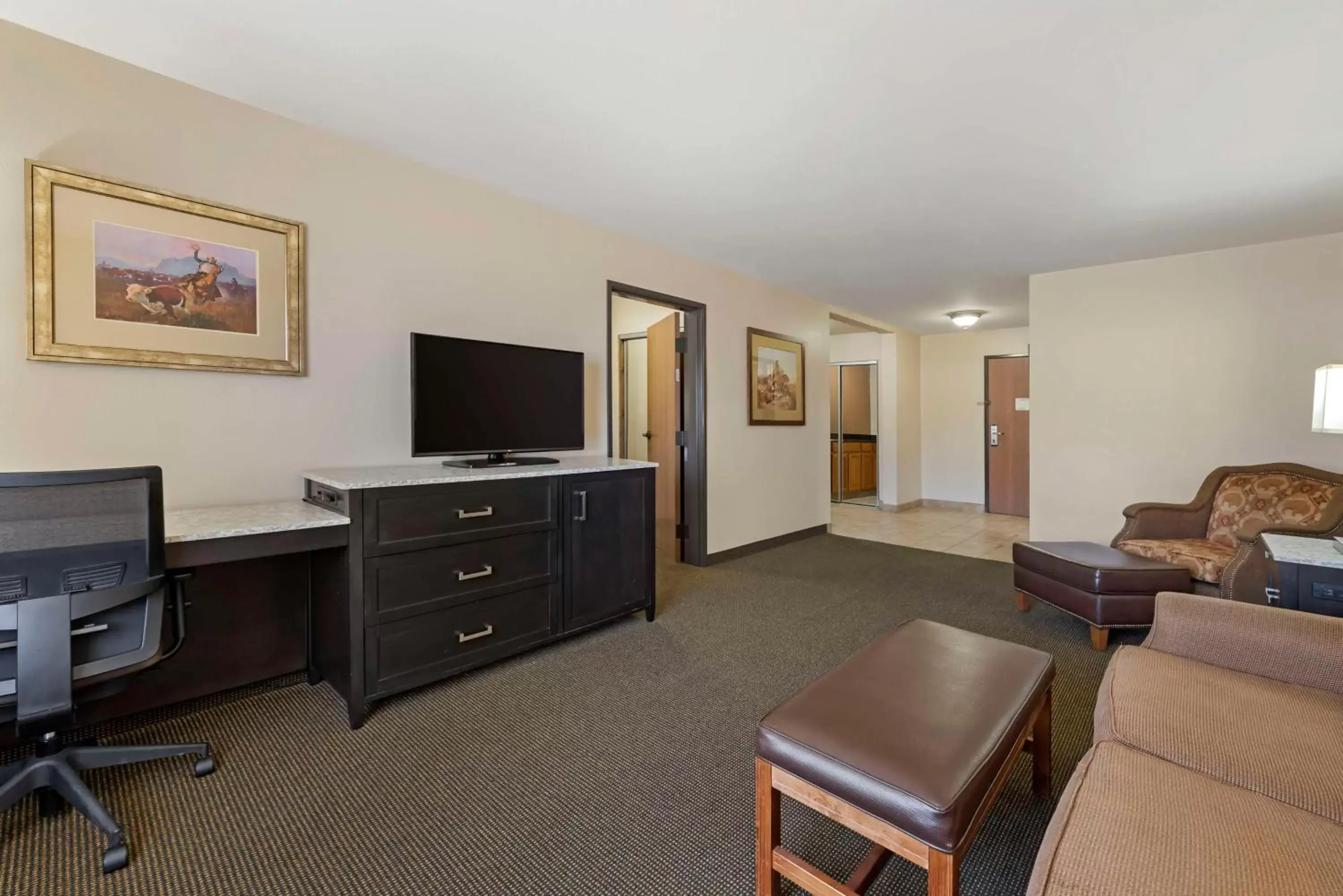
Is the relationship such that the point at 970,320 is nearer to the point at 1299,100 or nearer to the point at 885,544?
the point at 885,544

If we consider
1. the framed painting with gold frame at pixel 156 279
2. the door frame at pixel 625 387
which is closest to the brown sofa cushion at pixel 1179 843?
the framed painting with gold frame at pixel 156 279

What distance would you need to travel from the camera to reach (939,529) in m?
6.14

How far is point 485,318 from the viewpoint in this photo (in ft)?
10.0

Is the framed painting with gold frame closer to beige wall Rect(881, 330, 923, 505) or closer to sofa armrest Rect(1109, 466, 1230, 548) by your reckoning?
sofa armrest Rect(1109, 466, 1230, 548)

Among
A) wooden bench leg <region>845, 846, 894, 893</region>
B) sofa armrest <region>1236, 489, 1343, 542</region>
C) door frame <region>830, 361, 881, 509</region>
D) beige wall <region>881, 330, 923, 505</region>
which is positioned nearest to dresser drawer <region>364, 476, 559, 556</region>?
wooden bench leg <region>845, 846, 894, 893</region>

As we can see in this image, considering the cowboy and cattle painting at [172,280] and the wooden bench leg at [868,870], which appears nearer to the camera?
the wooden bench leg at [868,870]

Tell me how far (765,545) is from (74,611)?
439 centimetres

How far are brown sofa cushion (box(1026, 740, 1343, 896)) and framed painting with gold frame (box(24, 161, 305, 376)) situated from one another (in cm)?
291

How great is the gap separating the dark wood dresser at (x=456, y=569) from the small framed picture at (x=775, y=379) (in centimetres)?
222

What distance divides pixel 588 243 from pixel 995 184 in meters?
2.34

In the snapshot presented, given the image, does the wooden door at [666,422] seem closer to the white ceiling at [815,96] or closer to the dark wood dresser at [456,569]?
the white ceiling at [815,96]

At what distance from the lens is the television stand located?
9.06 ft

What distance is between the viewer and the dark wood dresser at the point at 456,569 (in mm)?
2148

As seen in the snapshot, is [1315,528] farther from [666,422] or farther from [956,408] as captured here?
[956,408]
